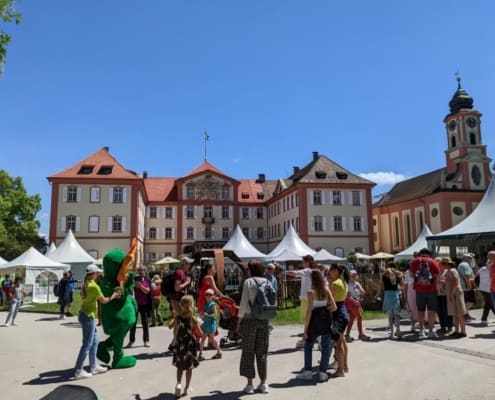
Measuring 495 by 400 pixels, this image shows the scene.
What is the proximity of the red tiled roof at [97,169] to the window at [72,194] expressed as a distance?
4.00ft

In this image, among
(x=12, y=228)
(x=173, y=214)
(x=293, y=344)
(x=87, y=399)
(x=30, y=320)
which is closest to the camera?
(x=87, y=399)

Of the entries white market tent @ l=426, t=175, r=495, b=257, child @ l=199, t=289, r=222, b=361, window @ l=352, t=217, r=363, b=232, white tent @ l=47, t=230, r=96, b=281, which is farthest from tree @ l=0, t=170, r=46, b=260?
child @ l=199, t=289, r=222, b=361

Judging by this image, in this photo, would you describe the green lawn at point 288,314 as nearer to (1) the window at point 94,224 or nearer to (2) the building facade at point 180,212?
(2) the building facade at point 180,212

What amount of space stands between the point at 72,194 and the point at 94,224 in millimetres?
3796

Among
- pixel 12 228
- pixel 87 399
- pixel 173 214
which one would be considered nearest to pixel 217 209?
pixel 173 214

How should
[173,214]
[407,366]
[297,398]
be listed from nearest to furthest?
[297,398], [407,366], [173,214]

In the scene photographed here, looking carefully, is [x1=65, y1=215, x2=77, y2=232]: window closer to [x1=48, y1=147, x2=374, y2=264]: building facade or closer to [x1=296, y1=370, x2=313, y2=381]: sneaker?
[x1=48, y1=147, x2=374, y2=264]: building facade

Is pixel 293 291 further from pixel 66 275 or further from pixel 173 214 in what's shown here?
pixel 173 214

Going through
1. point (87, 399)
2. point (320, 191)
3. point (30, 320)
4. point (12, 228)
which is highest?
point (320, 191)

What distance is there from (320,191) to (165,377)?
40.6 meters

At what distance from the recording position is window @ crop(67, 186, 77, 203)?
45.2 metres

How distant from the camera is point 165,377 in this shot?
23.3ft

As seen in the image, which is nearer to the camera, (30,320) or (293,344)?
(293,344)

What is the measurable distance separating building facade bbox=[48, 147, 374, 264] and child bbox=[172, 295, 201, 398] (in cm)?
3731
